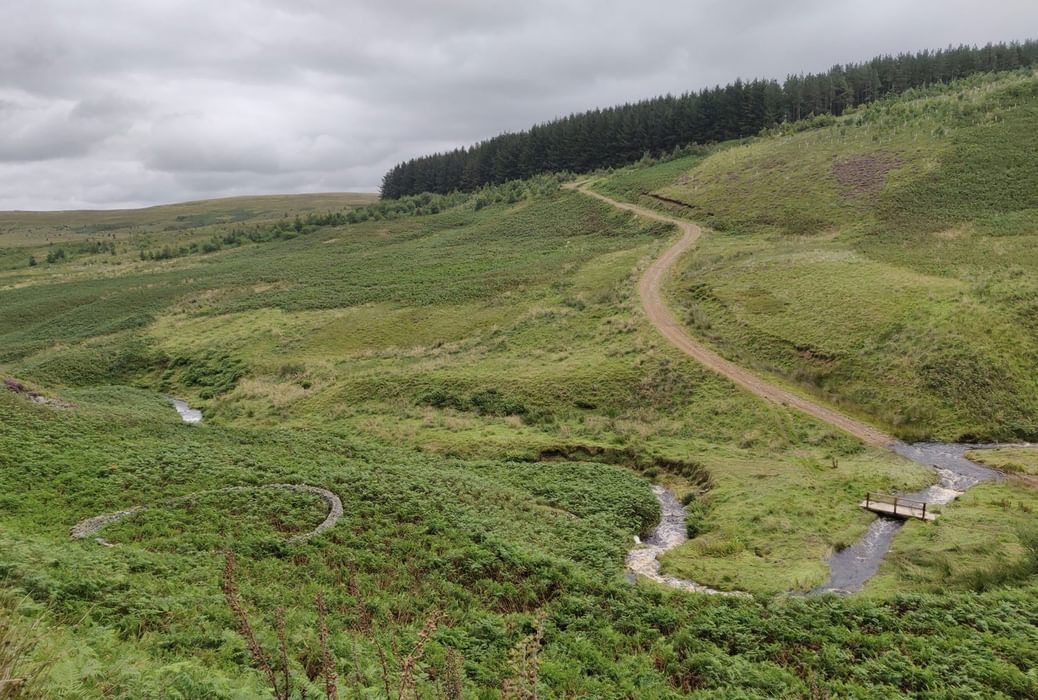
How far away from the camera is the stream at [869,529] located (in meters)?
17.9

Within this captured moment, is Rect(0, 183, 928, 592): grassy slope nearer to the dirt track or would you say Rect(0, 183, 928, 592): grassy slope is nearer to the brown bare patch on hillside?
the dirt track

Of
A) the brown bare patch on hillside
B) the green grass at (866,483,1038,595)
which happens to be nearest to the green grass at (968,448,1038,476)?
the green grass at (866,483,1038,595)

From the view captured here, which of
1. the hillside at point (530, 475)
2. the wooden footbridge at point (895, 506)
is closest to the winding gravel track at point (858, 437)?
the wooden footbridge at point (895, 506)

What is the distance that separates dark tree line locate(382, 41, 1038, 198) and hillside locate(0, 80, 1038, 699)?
49.5 meters

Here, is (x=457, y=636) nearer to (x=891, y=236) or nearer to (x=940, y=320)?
(x=940, y=320)

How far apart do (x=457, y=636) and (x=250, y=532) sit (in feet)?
26.5

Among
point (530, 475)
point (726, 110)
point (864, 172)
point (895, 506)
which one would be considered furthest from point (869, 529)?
point (726, 110)

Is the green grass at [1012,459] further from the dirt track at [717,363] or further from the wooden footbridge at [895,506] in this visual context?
the wooden footbridge at [895,506]

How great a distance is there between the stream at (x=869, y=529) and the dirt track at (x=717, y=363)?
2.14 m

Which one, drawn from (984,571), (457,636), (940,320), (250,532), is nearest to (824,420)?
(940,320)

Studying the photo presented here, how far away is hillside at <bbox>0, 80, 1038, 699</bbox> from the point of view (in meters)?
11.4

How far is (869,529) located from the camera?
68.3ft

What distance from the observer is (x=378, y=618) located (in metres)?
13.4

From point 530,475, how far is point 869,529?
13.4 meters
